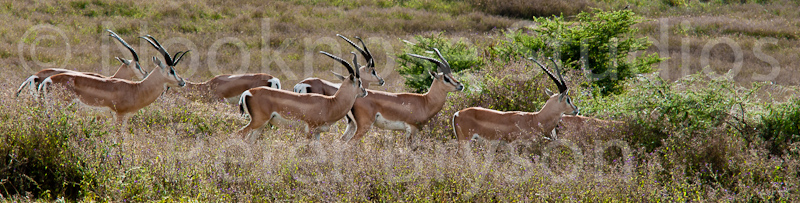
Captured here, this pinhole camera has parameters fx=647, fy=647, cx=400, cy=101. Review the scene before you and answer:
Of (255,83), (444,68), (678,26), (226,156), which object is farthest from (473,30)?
(226,156)

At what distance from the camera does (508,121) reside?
9039 mm

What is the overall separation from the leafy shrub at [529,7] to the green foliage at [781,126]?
85.6 ft

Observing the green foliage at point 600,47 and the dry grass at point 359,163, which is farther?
the green foliage at point 600,47

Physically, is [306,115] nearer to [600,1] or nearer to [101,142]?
[101,142]

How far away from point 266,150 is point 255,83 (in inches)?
248

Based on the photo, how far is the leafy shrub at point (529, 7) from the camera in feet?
111

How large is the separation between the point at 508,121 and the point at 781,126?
10.9ft

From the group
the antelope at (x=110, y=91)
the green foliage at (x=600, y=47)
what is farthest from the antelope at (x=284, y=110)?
the green foliage at (x=600, y=47)

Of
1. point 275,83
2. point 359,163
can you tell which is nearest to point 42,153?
point 359,163

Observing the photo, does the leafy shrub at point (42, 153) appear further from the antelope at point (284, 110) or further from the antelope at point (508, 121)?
the antelope at point (508, 121)

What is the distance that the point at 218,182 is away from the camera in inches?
245

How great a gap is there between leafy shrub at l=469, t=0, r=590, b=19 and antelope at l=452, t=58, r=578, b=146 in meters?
25.1

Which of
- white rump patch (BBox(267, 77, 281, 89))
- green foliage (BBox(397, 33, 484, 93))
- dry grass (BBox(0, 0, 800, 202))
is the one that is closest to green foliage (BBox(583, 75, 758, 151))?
dry grass (BBox(0, 0, 800, 202))

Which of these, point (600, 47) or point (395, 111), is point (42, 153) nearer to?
point (395, 111)
